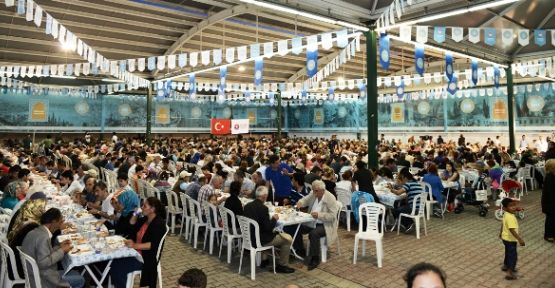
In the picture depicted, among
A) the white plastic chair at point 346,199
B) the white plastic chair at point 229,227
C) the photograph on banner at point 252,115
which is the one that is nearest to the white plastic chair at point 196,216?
the white plastic chair at point 229,227

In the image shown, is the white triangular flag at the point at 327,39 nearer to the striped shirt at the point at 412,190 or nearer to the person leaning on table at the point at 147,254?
the striped shirt at the point at 412,190

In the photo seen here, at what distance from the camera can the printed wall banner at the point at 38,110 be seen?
76.5 ft

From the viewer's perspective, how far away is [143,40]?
58.5 ft

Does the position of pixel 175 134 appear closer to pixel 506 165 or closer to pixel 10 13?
pixel 10 13

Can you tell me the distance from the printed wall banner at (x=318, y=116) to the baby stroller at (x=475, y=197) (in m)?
21.8

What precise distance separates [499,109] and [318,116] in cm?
1460

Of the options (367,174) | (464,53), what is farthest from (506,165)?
(367,174)

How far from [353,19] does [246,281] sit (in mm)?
7372

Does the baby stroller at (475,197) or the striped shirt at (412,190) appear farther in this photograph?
the baby stroller at (475,197)

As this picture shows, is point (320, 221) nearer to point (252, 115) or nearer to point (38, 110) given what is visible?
point (38, 110)

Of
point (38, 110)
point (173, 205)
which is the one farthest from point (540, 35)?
point (38, 110)

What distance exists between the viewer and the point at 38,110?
23.6 metres

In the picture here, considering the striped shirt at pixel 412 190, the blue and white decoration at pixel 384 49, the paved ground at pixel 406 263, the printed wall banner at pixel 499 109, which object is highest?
the blue and white decoration at pixel 384 49

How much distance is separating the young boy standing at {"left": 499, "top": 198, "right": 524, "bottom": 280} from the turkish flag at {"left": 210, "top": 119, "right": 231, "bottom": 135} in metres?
16.0
